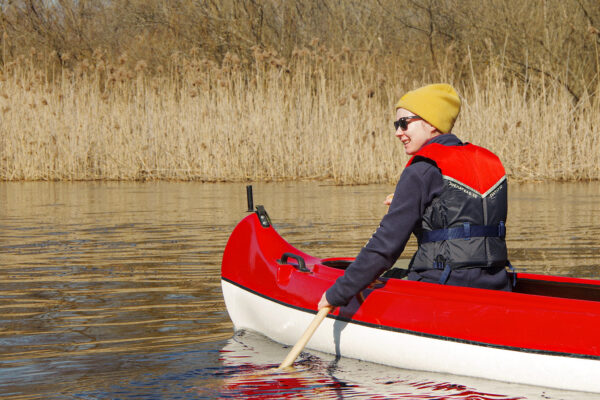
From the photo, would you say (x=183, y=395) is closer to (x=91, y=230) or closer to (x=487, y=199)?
(x=487, y=199)

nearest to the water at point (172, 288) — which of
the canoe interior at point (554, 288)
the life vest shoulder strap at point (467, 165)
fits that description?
the canoe interior at point (554, 288)

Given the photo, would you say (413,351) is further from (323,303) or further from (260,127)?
(260,127)

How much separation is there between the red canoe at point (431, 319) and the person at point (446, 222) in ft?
0.42

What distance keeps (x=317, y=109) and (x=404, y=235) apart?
9179 millimetres

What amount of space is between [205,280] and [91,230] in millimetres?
2810

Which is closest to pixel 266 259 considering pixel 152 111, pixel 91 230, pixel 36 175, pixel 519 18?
pixel 91 230

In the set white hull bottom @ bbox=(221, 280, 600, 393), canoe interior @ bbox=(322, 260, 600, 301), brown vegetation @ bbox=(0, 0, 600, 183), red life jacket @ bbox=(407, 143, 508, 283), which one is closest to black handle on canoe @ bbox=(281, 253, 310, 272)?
white hull bottom @ bbox=(221, 280, 600, 393)

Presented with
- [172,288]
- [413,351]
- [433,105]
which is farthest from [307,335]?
[172,288]

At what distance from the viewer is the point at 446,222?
12.0ft

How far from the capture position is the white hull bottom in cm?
336

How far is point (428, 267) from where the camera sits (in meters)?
3.80

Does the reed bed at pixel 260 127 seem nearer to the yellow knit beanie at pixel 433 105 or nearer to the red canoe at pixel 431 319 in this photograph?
the red canoe at pixel 431 319

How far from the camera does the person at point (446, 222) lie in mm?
3629

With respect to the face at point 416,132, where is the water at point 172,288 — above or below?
below
